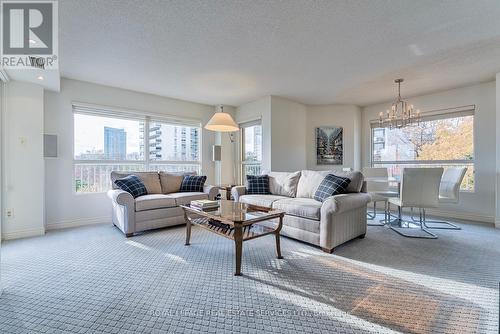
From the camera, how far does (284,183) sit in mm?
3881

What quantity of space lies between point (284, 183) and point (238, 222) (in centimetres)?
192

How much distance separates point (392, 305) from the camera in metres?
1.66

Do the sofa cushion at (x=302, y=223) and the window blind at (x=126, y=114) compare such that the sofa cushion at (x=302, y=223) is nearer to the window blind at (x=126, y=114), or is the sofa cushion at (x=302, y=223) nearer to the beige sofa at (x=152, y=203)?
the beige sofa at (x=152, y=203)

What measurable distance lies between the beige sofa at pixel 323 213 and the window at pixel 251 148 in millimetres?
1739

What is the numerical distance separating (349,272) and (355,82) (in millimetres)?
3177

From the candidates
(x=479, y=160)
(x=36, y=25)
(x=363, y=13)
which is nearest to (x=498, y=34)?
(x=363, y=13)

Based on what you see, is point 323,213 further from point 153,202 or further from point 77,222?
point 77,222

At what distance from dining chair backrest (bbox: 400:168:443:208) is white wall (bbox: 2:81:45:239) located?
5.31m

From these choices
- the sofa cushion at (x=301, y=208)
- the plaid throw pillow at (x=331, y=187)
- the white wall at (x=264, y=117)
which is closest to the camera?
the sofa cushion at (x=301, y=208)

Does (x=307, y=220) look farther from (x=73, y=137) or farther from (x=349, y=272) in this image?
(x=73, y=137)

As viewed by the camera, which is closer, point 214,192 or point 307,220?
point 307,220

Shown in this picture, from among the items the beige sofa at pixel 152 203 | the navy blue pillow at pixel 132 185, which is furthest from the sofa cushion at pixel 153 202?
the navy blue pillow at pixel 132 185

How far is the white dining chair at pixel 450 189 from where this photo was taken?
3578 mm

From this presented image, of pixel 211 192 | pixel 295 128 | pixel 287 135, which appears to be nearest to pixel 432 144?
pixel 295 128
